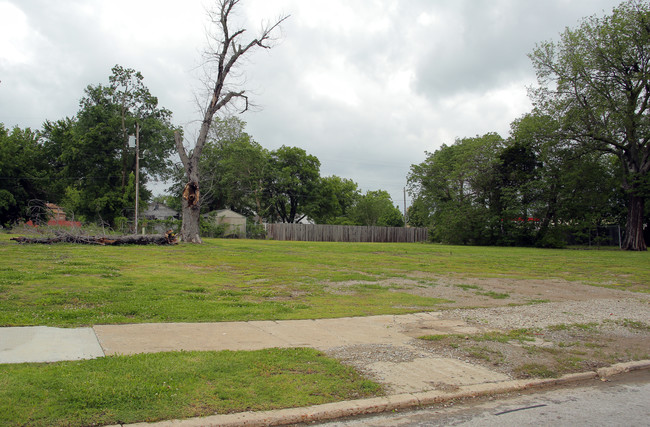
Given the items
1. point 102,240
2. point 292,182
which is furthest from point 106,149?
point 102,240

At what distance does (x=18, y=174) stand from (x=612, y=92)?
195ft

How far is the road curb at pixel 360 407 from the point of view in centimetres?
407

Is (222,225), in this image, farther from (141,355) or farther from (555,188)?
(141,355)

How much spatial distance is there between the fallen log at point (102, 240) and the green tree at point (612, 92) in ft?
102

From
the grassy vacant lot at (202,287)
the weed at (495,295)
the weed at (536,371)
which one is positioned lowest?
the weed at (536,371)

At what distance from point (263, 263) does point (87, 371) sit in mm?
13042

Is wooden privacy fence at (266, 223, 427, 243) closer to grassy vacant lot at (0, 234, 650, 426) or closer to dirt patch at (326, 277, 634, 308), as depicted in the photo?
grassy vacant lot at (0, 234, 650, 426)

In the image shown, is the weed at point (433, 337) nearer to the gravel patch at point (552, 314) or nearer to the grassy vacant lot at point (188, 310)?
the gravel patch at point (552, 314)

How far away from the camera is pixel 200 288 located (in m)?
10.8

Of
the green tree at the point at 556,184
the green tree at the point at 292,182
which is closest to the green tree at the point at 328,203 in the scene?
the green tree at the point at 292,182

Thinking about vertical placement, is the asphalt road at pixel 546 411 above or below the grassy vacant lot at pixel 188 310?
below

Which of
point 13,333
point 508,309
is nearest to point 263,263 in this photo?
point 508,309

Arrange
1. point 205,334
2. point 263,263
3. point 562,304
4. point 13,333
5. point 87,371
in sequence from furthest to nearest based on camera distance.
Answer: point 263,263 → point 562,304 → point 205,334 → point 13,333 → point 87,371

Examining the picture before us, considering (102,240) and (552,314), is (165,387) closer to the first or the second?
(552,314)
